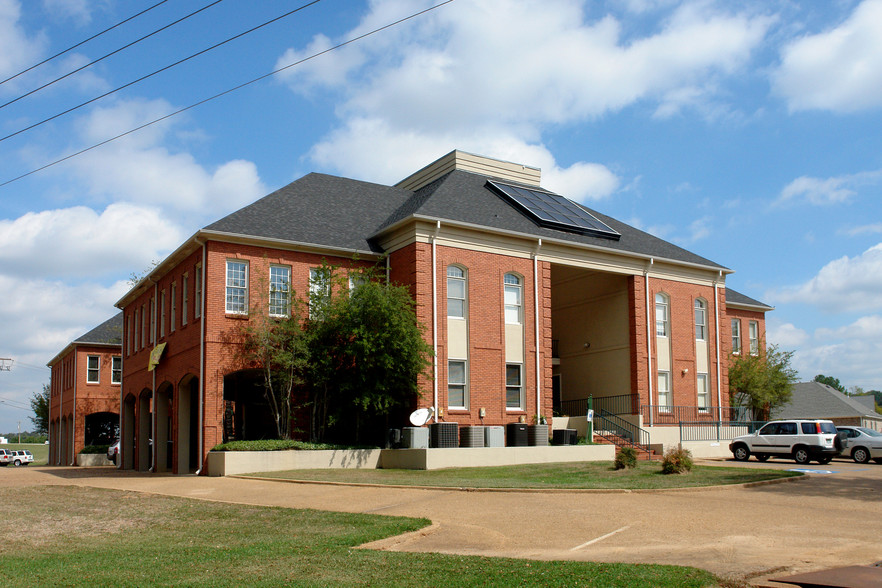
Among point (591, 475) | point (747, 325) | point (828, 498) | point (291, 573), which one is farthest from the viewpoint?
point (747, 325)

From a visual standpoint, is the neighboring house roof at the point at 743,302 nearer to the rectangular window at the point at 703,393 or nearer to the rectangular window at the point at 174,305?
the rectangular window at the point at 703,393

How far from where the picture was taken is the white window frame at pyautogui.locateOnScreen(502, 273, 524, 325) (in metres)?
30.1

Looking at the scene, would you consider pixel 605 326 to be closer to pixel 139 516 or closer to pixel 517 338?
pixel 517 338

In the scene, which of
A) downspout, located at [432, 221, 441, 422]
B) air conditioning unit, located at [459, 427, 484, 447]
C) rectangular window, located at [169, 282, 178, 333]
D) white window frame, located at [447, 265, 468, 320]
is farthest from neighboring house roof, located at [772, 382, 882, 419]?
rectangular window, located at [169, 282, 178, 333]

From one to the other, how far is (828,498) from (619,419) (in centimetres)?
1569

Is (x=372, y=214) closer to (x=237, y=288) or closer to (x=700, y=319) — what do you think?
(x=237, y=288)

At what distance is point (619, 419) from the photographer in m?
32.6

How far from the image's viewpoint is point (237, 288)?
2670cm

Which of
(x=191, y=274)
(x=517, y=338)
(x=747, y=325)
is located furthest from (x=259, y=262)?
(x=747, y=325)

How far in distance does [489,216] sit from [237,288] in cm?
955

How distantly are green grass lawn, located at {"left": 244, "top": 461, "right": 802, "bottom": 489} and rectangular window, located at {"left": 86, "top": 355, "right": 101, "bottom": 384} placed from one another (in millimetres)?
30639

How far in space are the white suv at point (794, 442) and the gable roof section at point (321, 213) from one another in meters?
15.1

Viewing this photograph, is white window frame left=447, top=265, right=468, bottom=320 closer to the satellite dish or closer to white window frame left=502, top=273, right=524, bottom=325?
white window frame left=502, top=273, right=524, bottom=325

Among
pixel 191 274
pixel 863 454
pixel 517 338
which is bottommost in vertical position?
pixel 863 454
